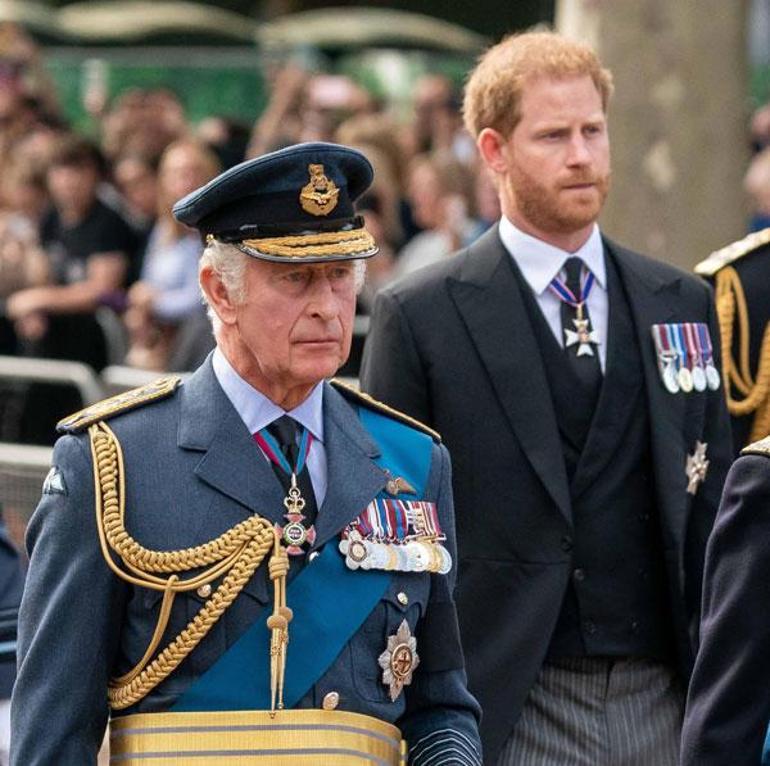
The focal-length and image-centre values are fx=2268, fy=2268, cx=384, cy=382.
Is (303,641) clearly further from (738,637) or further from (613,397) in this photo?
(613,397)

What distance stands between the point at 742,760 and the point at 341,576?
771 mm

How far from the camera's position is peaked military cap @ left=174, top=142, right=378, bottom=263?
13.3 ft

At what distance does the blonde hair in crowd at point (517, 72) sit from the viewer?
559 cm

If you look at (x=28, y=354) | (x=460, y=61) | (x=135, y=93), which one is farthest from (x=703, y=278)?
(x=460, y=61)

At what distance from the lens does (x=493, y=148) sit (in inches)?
224

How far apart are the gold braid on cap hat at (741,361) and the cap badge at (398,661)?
224 cm

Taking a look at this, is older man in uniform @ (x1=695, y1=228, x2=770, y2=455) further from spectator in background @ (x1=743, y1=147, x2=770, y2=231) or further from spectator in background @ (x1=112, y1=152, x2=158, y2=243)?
spectator in background @ (x1=112, y1=152, x2=158, y2=243)

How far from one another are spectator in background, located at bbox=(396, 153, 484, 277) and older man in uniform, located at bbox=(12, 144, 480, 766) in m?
7.36

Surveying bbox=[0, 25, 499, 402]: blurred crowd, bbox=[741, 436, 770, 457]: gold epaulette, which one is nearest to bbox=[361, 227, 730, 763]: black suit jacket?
bbox=[741, 436, 770, 457]: gold epaulette

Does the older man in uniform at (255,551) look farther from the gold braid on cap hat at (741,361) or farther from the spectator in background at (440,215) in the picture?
the spectator in background at (440,215)

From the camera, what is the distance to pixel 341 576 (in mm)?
4051

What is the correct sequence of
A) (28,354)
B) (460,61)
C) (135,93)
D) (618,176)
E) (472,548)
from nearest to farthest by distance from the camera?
(472,548)
(618,176)
(28,354)
(135,93)
(460,61)

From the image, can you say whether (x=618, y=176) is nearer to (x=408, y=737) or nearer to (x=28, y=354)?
(x=28, y=354)

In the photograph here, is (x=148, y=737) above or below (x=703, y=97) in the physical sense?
below
